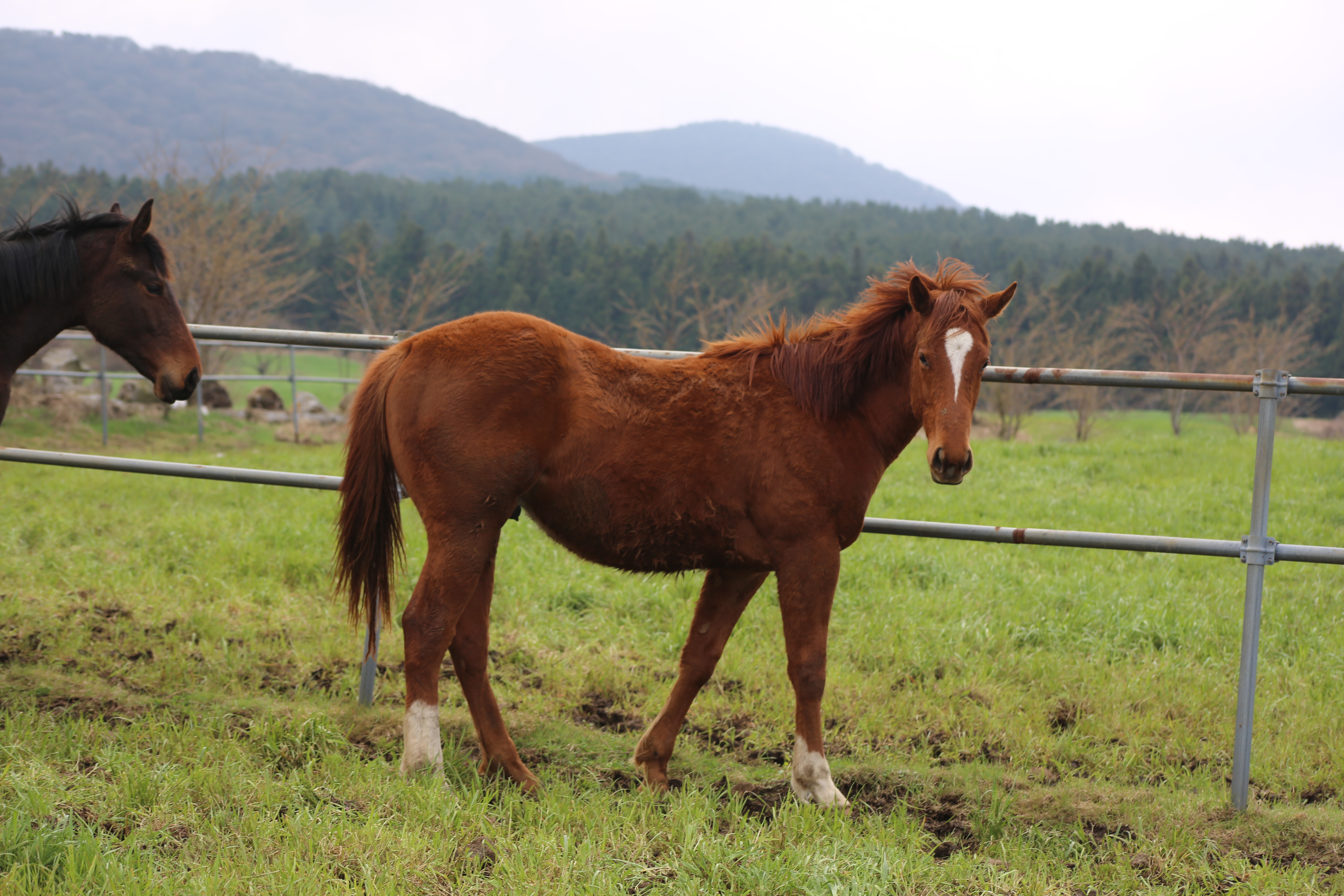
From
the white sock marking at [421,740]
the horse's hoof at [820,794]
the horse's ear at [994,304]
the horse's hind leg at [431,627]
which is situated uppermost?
the horse's ear at [994,304]

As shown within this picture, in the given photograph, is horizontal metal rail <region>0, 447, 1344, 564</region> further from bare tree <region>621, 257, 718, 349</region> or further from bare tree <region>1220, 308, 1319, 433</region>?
bare tree <region>621, 257, 718, 349</region>

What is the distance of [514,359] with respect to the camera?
9.66ft

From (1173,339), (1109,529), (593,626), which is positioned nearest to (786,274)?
(1173,339)

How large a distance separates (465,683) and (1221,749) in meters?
3.24

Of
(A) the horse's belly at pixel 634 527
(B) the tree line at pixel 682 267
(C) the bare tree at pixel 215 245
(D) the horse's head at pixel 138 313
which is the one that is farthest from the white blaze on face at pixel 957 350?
(C) the bare tree at pixel 215 245

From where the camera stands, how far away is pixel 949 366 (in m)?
2.80

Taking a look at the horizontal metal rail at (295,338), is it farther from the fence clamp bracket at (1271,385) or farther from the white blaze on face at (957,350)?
the fence clamp bracket at (1271,385)

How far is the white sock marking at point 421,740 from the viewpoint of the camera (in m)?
2.93

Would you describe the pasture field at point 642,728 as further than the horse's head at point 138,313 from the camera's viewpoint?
No

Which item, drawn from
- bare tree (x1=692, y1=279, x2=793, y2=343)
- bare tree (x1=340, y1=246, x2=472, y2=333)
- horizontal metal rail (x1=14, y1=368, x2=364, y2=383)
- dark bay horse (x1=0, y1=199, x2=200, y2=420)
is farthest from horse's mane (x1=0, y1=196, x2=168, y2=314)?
bare tree (x1=692, y1=279, x2=793, y2=343)

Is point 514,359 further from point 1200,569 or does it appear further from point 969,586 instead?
point 1200,569

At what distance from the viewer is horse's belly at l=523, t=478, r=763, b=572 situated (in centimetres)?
296

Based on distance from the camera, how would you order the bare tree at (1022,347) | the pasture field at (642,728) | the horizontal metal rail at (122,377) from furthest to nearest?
the bare tree at (1022,347) → the horizontal metal rail at (122,377) → the pasture field at (642,728)

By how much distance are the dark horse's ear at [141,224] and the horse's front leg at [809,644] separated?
113 inches
